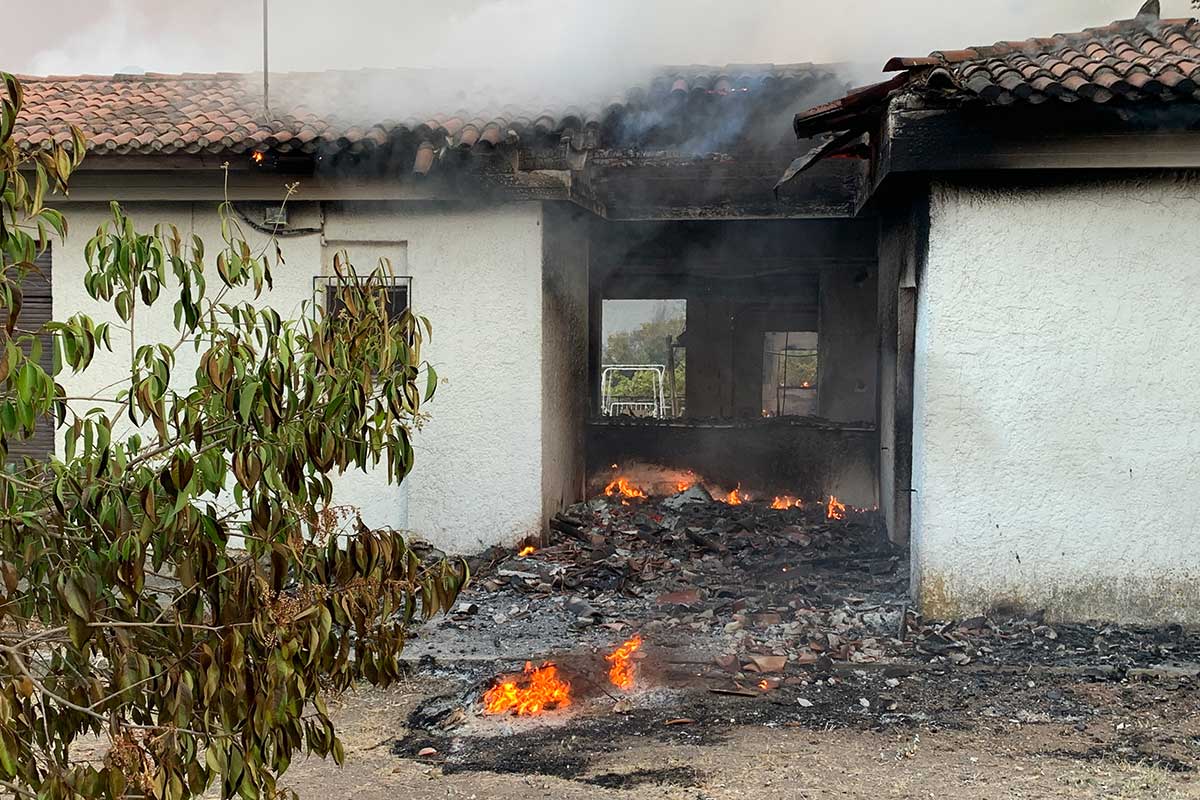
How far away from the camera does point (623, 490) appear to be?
11.7 meters

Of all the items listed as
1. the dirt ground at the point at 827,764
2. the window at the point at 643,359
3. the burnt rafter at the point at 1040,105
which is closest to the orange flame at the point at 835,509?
the burnt rafter at the point at 1040,105

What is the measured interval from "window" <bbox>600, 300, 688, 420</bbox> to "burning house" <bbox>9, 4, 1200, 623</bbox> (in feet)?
18.8

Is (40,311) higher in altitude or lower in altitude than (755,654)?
higher

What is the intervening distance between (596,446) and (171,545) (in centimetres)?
949

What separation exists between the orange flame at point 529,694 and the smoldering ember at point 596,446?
0.17 ft

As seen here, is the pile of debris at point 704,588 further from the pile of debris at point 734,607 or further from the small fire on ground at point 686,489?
the small fire on ground at point 686,489

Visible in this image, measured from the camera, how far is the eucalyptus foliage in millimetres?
2141

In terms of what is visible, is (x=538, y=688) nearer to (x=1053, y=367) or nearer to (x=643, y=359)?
(x=1053, y=367)

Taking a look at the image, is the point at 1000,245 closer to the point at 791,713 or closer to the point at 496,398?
the point at 791,713

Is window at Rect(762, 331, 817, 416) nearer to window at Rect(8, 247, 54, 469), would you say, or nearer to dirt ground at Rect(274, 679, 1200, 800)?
window at Rect(8, 247, 54, 469)

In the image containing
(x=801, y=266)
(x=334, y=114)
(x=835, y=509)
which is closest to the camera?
(x=334, y=114)

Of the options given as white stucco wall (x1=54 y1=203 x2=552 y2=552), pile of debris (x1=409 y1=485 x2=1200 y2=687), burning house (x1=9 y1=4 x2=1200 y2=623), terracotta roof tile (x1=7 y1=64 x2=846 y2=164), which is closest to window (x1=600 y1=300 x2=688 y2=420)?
burning house (x1=9 y1=4 x2=1200 y2=623)

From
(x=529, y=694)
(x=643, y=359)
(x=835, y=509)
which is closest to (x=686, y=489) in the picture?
(x=835, y=509)

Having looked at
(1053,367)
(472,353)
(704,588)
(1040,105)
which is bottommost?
(704,588)
